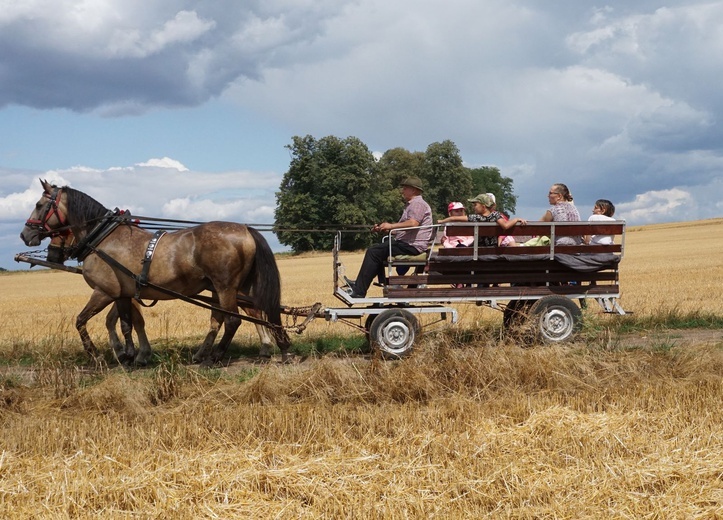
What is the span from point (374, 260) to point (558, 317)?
230cm

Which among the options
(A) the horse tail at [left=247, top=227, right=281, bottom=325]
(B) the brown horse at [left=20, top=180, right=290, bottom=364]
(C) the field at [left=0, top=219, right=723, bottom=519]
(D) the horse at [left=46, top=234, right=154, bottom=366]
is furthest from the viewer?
(D) the horse at [left=46, top=234, right=154, bottom=366]

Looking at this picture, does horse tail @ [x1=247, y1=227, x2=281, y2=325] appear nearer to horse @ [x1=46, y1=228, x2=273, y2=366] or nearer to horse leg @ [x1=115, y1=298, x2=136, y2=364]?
horse @ [x1=46, y1=228, x2=273, y2=366]

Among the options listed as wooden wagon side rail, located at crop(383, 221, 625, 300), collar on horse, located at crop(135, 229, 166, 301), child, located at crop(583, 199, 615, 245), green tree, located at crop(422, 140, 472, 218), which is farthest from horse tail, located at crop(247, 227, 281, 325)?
green tree, located at crop(422, 140, 472, 218)

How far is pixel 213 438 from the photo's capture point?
498 cm

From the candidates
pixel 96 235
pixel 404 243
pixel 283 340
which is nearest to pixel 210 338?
pixel 283 340

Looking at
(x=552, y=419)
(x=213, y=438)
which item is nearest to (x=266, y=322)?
(x=213, y=438)

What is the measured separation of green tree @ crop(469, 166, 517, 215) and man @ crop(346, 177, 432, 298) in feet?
224

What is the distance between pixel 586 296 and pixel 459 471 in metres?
5.07

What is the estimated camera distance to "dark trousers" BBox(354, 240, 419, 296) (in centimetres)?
837

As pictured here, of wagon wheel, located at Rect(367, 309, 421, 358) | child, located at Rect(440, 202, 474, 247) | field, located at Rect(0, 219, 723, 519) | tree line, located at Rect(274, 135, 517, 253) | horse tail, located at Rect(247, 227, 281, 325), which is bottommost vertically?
field, located at Rect(0, 219, 723, 519)

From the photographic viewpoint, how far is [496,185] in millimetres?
79062

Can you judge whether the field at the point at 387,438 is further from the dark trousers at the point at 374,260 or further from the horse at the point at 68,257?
the dark trousers at the point at 374,260

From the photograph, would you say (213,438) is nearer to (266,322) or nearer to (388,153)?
(266,322)

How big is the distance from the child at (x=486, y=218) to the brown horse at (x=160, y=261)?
7.45ft
